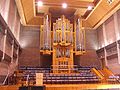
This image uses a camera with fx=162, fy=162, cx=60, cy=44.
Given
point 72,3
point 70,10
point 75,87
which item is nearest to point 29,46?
point 70,10

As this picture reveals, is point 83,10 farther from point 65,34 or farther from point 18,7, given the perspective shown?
point 18,7

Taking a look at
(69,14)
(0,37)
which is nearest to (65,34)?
(69,14)

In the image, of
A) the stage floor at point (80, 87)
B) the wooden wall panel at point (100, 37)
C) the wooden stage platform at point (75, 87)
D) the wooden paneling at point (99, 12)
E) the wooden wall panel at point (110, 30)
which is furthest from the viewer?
the wooden wall panel at point (100, 37)

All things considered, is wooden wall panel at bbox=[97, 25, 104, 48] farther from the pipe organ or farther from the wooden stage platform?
the wooden stage platform

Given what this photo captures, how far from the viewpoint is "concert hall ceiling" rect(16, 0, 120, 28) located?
7513 mm

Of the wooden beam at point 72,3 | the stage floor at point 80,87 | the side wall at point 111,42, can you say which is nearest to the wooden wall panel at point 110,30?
the side wall at point 111,42

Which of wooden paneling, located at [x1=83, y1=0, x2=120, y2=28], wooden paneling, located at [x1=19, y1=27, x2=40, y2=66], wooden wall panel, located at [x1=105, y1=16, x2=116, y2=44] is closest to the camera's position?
wooden paneling, located at [x1=83, y1=0, x2=120, y2=28]

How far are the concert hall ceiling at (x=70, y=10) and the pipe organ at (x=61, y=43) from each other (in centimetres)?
71

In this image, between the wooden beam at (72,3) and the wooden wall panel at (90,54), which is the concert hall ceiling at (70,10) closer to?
the wooden beam at (72,3)

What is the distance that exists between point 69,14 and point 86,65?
3.17 meters

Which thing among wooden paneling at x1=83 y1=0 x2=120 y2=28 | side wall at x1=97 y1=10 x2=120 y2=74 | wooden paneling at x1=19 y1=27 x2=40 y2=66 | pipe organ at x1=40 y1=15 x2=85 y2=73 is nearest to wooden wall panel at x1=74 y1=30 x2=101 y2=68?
side wall at x1=97 y1=10 x2=120 y2=74

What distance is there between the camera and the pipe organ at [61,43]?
808 cm

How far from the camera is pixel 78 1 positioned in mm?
8148

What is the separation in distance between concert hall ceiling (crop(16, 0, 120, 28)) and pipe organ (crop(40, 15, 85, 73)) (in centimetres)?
71
